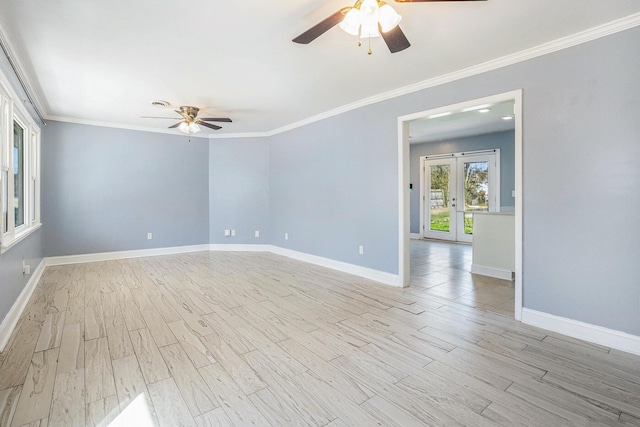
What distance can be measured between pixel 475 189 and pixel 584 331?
5232 mm

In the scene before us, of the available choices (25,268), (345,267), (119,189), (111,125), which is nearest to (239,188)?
(119,189)

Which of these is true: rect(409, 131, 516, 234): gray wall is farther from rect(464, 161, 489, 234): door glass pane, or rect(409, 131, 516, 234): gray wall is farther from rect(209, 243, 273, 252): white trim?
rect(209, 243, 273, 252): white trim

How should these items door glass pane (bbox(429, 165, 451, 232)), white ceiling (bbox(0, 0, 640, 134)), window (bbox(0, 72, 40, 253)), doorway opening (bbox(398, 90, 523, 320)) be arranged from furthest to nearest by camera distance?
door glass pane (bbox(429, 165, 451, 232)) → doorway opening (bbox(398, 90, 523, 320)) → window (bbox(0, 72, 40, 253)) → white ceiling (bbox(0, 0, 640, 134))

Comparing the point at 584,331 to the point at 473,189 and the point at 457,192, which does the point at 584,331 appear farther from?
the point at 457,192

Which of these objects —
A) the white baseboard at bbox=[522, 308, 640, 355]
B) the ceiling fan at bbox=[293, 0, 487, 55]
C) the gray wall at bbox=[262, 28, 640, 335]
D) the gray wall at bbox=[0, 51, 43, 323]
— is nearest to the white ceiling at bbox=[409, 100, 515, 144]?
the gray wall at bbox=[262, 28, 640, 335]

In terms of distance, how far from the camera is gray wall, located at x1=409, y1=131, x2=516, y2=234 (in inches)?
260

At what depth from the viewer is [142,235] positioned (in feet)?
18.8

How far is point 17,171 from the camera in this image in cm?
363

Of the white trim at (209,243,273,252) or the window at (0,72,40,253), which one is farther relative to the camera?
the white trim at (209,243,273,252)

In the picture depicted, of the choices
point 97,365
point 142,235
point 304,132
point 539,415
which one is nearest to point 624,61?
point 539,415

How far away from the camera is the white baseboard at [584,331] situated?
2254 millimetres

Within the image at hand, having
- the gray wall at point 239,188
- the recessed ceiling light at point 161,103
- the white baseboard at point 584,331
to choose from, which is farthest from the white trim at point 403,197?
the gray wall at point 239,188

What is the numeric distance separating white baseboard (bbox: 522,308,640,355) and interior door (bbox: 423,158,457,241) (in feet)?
16.7

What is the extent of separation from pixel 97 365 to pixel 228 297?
1.50 meters
